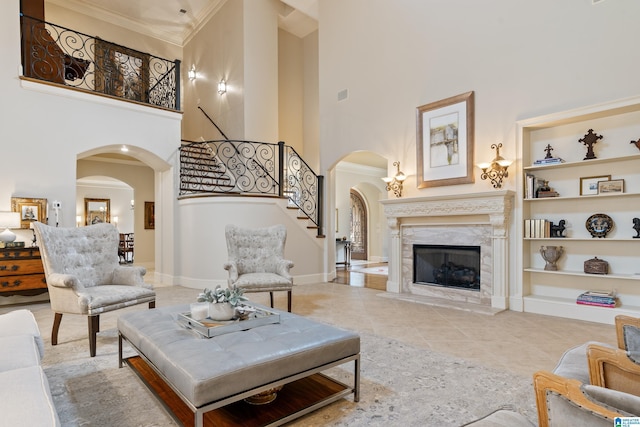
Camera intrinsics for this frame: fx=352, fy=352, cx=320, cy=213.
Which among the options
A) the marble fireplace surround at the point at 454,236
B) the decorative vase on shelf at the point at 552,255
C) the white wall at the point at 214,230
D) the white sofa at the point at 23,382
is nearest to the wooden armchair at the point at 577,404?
the white sofa at the point at 23,382

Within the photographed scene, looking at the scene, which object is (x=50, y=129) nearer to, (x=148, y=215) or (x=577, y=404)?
(x=148, y=215)

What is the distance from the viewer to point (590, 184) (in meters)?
4.25

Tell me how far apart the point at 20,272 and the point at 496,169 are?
A: 6.56m

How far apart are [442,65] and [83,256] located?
537 cm

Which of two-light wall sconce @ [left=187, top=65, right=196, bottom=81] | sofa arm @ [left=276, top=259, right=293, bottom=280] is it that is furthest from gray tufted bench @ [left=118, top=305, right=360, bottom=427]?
two-light wall sconce @ [left=187, top=65, right=196, bottom=81]

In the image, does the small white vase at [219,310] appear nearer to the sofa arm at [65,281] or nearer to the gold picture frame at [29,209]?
the sofa arm at [65,281]

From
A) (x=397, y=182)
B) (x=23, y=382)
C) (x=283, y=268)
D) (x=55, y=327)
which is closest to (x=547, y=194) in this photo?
(x=397, y=182)

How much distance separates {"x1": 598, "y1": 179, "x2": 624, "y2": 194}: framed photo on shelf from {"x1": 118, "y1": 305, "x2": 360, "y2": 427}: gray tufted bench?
3.77 meters

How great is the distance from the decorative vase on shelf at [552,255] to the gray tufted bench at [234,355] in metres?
3.49

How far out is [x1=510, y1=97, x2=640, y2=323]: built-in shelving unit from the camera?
3.96 meters

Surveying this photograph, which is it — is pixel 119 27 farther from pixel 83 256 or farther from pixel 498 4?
pixel 498 4

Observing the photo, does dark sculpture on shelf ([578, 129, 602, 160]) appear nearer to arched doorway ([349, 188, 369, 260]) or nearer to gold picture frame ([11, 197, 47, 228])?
gold picture frame ([11, 197, 47, 228])

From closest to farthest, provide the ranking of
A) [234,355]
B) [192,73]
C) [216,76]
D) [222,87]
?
[234,355]
[222,87]
[216,76]
[192,73]

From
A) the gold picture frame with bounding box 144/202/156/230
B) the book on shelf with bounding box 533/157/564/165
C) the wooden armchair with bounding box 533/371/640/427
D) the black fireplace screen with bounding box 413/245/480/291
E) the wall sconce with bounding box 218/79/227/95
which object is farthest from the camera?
the gold picture frame with bounding box 144/202/156/230
